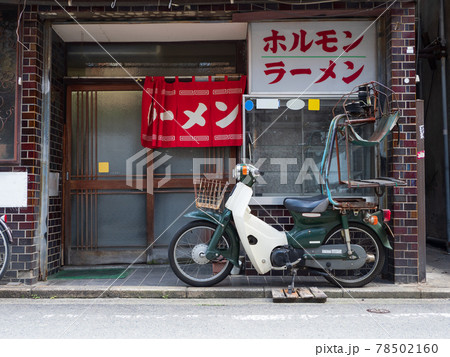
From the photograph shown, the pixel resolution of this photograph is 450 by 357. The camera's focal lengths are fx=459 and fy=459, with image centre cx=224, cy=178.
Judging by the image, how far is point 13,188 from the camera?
680cm

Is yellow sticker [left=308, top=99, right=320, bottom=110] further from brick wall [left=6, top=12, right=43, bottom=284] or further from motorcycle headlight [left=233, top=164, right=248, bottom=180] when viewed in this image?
brick wall [left=6, top=12, right=43, bottom=284]

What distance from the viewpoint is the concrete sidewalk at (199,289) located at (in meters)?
6.23

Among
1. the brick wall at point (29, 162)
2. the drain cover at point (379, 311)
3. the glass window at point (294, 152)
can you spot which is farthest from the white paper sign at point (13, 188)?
the drain cover at point (379, 311)

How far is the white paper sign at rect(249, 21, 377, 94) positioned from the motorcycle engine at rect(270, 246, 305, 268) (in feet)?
8.61

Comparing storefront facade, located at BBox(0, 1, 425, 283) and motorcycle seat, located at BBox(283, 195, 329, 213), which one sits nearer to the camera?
motorcycle seat, located at BBox(283, 195, 329, 213)

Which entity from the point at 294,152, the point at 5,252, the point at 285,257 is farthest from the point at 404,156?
the point at 5,252

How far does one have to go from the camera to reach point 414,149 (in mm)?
6832

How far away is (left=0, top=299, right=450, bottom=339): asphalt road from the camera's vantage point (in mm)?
4445

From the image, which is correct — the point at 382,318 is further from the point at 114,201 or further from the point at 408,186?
the point at 114,201

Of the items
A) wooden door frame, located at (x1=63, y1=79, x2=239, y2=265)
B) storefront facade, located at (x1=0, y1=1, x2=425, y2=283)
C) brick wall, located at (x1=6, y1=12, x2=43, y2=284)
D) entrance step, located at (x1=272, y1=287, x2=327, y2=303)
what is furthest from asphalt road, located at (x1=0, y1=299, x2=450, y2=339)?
wooden door frame, located at (x1=63, y1=79, x2=239, y2=265)

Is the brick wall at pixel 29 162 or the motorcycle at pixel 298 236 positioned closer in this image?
the motorcycle at pixel 298 236

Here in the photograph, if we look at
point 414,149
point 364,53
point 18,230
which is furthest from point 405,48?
point 18,230
